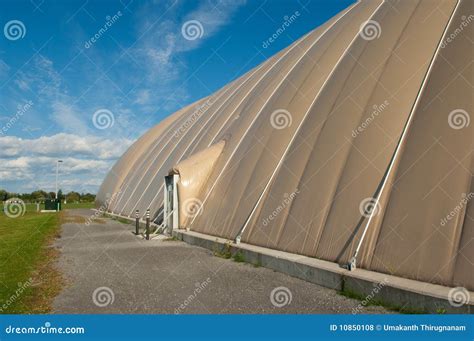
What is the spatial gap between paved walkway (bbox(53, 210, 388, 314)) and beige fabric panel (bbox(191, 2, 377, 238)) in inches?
69.1

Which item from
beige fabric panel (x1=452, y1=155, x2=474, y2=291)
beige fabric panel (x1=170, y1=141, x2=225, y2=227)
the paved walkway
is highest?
beige fabric panel (x1=170, y1=141, x2=225, y2=227)

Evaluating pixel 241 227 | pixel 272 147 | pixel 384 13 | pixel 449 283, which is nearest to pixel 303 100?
pixel 272 147

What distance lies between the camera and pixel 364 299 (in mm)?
6684

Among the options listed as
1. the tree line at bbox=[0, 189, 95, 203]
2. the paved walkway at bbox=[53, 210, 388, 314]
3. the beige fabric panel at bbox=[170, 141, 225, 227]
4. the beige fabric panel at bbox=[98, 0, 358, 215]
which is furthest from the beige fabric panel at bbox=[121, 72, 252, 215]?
the tree line at bbox=[0, 189, 95, 203]

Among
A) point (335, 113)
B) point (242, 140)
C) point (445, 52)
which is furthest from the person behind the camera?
point (242, 140)

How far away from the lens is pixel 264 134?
13.7 m

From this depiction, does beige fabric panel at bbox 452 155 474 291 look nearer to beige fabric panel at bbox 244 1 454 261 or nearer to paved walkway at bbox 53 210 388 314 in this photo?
paved walkway at bbox 53 210 388 314

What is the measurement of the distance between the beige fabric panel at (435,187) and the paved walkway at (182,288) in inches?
44.7

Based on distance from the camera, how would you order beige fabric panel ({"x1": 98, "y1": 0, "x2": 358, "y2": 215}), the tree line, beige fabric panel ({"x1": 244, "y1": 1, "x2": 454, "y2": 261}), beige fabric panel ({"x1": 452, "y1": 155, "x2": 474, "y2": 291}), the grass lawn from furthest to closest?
the tree line
beige fabric panel ({"x1": 98, "y1": 0, "x2": 358, "y2": 215})
beige fabric panel ({"x1": 244, "y1": 1, "x2": 454, "y2": 261})
the grass lawn
beige fabric panel ({"x1": 452, "y1": 155, "x2": 474, "y2": 291})

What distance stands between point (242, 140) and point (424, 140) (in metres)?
8.26

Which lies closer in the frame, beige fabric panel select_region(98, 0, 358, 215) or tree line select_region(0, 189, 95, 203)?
beige fabric panel select_region(98, 0, 358, 215)

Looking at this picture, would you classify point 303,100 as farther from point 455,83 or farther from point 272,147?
point 455,83

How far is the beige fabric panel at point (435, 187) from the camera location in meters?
6.52

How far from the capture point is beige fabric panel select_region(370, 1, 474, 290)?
21.4 ft
